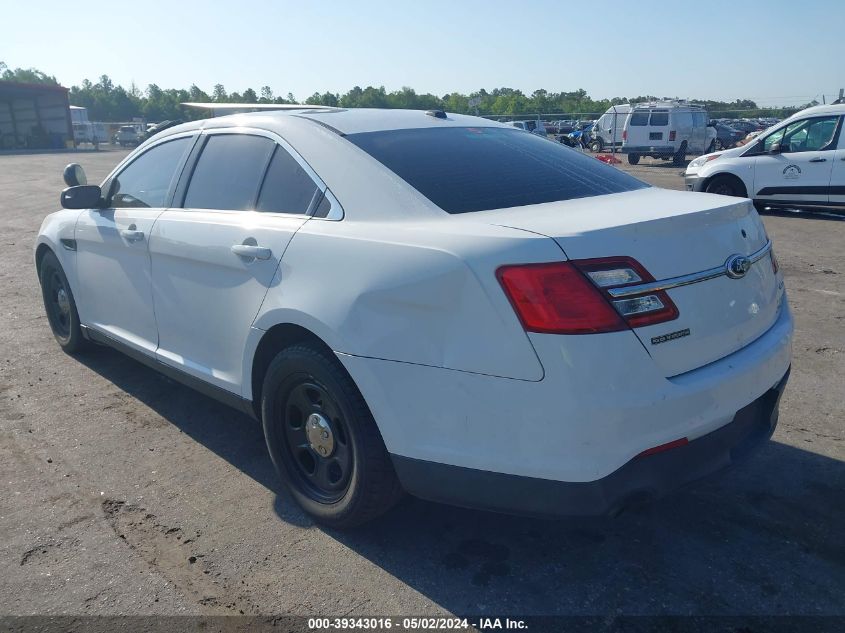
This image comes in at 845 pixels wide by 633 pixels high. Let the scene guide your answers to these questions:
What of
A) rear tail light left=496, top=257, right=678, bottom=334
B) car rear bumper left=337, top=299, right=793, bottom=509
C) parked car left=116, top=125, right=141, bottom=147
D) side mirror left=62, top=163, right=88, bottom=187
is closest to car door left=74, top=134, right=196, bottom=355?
side mirror left=62, top=163, right=88, bottom=187

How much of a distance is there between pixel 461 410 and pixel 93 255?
10.1 feet

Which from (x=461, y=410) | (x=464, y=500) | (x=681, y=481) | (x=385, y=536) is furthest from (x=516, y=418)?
(x=385, y=536)

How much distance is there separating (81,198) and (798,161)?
1075cm

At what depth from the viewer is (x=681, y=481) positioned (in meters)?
2.47

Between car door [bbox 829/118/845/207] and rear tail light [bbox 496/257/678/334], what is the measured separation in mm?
10610

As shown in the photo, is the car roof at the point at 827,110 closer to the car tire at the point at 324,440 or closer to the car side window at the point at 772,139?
the car side window at the point at 772,139

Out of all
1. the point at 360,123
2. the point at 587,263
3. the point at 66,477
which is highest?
the point at 360,123

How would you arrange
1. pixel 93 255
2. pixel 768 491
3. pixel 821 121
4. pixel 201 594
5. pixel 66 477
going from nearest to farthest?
pixel 201 594 < pixel 768 491 < pixel 66 477 < pixel 93 255 < pixel 821 121

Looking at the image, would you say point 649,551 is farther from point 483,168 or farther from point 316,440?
point 483,168

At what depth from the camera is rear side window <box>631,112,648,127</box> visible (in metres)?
27.8

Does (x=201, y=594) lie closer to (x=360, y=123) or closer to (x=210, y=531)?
(x=210, y=531)

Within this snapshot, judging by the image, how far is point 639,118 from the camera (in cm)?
2794

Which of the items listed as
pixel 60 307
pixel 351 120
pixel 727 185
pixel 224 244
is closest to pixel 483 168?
pixel 351 120

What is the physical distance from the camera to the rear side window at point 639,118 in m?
27.8
